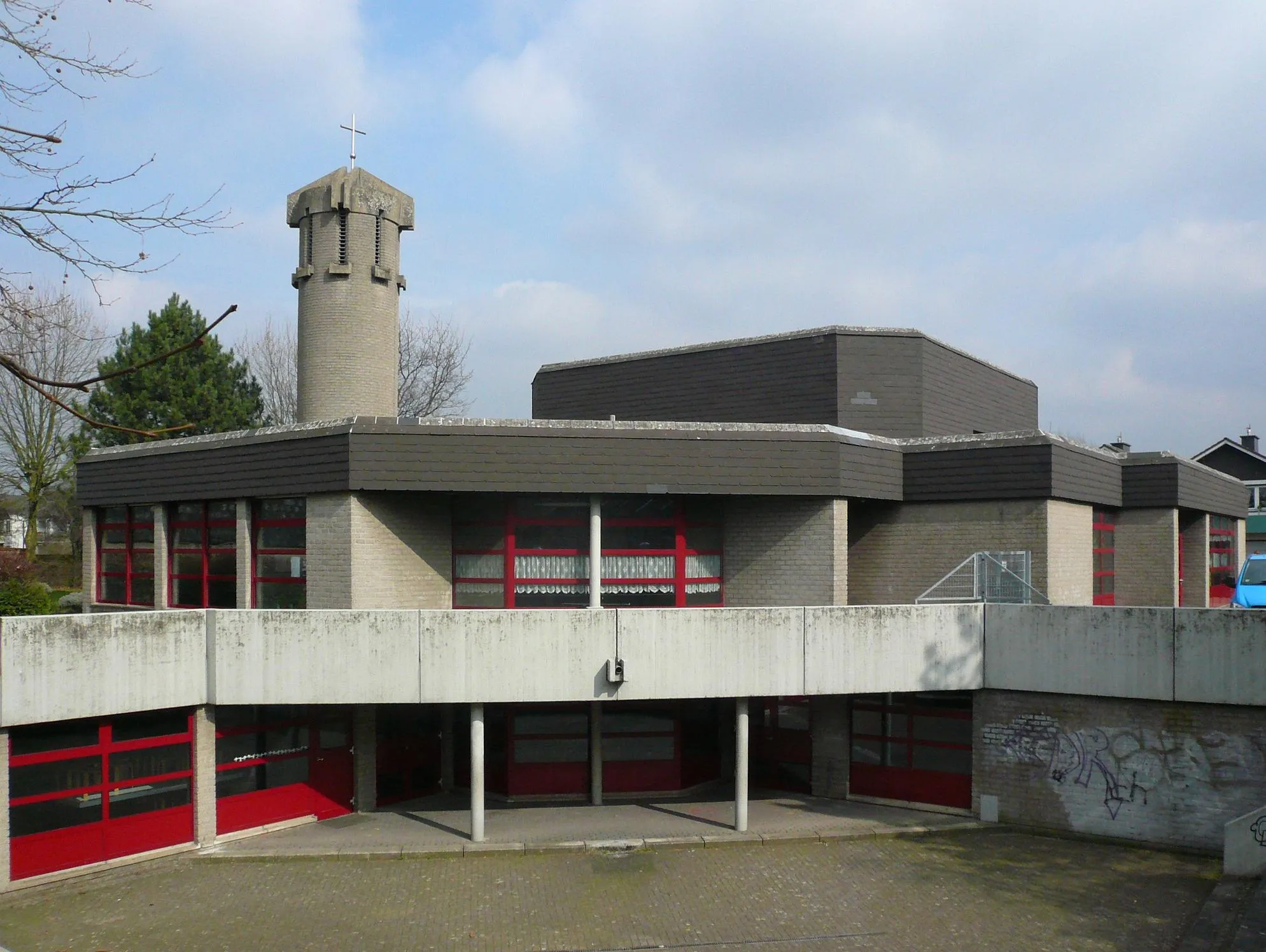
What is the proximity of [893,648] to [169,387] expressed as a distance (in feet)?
92.0

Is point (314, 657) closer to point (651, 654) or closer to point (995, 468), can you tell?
point (651, 654)

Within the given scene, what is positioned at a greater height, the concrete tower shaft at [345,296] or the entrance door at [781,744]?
the concrete tower shaft at [345,296]

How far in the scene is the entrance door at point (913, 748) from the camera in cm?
1559

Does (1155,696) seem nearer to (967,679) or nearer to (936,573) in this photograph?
(967,679)

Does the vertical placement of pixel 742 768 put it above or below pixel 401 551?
below

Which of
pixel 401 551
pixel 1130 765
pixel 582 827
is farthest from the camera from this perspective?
pixel 401 551

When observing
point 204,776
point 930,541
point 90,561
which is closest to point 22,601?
point 90,561

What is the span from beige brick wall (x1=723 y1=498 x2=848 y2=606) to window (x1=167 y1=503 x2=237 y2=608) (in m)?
9.32

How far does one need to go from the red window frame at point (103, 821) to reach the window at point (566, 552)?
5286 millimetres

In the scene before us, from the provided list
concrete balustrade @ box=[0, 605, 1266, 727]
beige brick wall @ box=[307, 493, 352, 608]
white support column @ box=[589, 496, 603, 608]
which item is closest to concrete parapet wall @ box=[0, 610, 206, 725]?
concrete balustrade @ box=[0, 605, 1266, 727]

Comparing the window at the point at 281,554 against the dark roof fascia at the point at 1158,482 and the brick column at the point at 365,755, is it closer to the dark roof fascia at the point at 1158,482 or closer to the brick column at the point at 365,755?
the brick column at the point at 365,755

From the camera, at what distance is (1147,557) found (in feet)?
70.2

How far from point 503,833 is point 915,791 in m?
7.00

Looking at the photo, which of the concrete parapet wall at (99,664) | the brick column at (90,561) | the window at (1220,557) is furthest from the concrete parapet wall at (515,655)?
the window at (1220,557)
